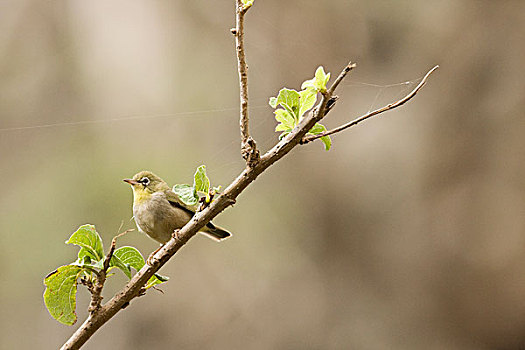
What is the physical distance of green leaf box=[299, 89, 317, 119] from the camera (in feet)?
1.44

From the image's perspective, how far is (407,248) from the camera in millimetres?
1979

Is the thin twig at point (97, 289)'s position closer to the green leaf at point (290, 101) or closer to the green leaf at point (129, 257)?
the green leaf at point (129, 257)

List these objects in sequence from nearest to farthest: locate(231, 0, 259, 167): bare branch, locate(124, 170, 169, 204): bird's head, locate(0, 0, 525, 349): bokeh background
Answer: locate(231, 0, 259, 167): bare branch, locate(124, 170, 169, 204): bird's head, locate(0, 0, 525, 349): bokeh background

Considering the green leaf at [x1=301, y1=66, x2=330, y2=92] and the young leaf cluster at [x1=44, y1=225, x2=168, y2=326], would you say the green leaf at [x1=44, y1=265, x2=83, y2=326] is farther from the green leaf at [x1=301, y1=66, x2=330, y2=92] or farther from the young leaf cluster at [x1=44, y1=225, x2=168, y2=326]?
the green leaf at [x1=301, y1=66, x2=330, y2=92]

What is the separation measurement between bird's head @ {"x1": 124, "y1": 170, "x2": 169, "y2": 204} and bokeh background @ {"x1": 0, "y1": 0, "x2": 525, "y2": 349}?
3.65ft

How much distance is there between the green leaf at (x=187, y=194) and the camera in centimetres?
42

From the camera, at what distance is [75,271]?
45 cm

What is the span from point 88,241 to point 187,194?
0.26 feet

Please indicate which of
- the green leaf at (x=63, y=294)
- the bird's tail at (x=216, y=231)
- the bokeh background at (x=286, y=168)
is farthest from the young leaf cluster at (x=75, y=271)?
the bokeh background at (x=286, y=168)

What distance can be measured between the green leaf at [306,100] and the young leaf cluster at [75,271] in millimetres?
159

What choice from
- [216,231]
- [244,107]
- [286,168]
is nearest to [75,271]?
[244,107]

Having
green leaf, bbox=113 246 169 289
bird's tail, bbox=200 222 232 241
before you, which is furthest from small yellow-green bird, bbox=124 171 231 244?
green leaf, bbox=113 246 169 289

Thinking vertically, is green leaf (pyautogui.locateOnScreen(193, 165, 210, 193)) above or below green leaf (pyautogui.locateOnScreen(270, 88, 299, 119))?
below

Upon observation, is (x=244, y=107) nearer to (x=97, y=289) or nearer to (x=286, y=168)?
(x=97, y=289)
